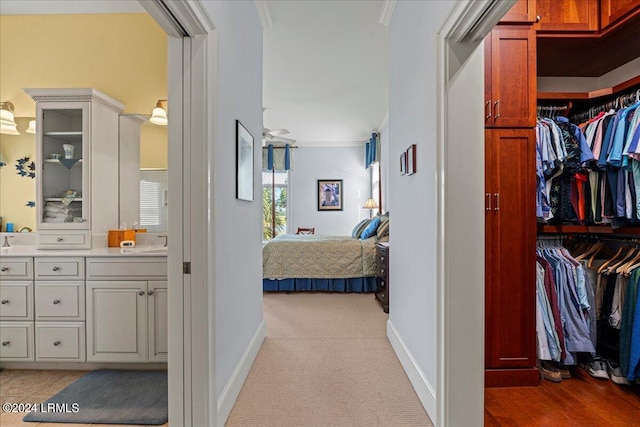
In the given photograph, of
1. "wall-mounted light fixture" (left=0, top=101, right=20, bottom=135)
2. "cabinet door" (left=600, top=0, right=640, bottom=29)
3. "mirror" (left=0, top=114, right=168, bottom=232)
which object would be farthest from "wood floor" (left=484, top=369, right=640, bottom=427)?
"wall-mounted light fixture" (left=0, top=101, right=20, bottom=135)

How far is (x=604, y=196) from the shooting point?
2156 millimetres

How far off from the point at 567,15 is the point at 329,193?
236 inches

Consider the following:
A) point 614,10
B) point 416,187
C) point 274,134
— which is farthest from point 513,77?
point 274,134

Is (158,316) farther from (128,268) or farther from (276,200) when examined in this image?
(276,200)

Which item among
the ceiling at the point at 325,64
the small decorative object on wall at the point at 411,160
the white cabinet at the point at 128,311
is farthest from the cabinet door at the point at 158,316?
the ceiling at the point at 325,64

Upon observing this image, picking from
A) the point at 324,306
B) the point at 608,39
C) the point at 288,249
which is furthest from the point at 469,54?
the point at 288,249

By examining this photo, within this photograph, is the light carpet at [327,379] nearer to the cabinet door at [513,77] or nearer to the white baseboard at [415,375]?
the white baseboard at [415,375]

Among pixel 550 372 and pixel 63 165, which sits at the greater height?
pixel 63 165

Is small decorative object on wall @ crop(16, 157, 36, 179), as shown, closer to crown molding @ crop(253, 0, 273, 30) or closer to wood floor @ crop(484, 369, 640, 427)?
crown molding @ crop(253, 0, 273, 30)

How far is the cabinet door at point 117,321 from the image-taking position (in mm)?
2252

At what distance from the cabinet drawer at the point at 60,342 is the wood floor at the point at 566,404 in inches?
103

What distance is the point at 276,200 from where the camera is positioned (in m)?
7.93

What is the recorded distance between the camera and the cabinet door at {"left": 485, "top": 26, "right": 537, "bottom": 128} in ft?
6.79

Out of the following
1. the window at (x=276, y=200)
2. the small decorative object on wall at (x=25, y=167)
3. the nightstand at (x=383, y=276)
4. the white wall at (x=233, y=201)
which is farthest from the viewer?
the window at (x=276, y=200)
